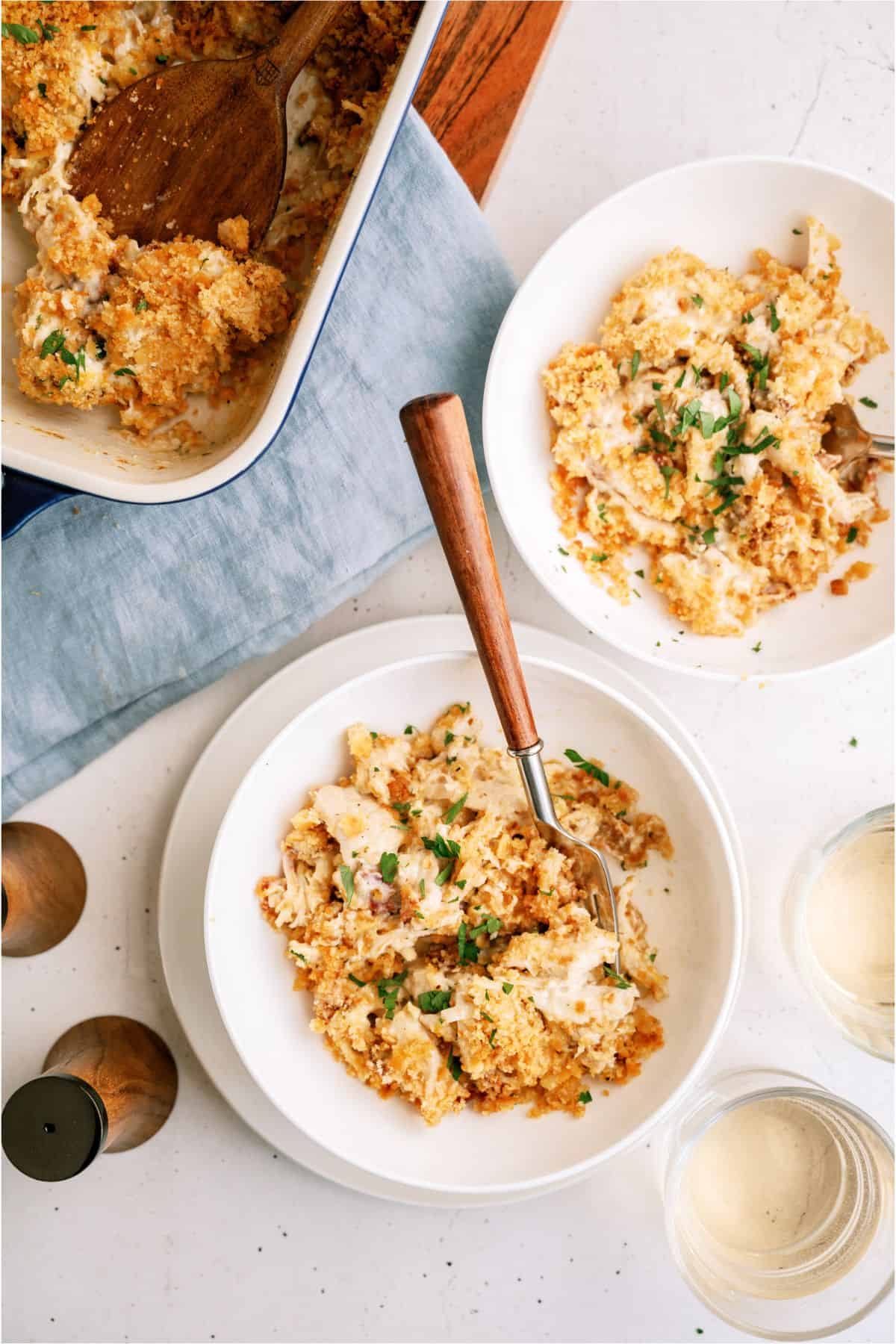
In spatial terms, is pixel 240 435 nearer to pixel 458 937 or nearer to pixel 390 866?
pixel 390 866

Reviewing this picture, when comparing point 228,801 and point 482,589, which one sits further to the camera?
point 228,801

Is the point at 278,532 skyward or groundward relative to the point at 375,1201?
skyward

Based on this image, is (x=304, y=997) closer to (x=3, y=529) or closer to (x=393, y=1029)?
(x=393, y=1029)

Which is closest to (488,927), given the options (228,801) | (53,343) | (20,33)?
(228,801)

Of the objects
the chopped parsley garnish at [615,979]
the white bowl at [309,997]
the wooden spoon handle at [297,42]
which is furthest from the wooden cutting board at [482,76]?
Answer: the chopped parsley garnish at [615,979]

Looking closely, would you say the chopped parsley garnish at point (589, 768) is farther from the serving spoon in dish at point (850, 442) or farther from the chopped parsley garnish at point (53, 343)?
the chopped parsley garnish at point (53, 343)

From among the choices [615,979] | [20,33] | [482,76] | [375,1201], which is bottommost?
[375,1201]
